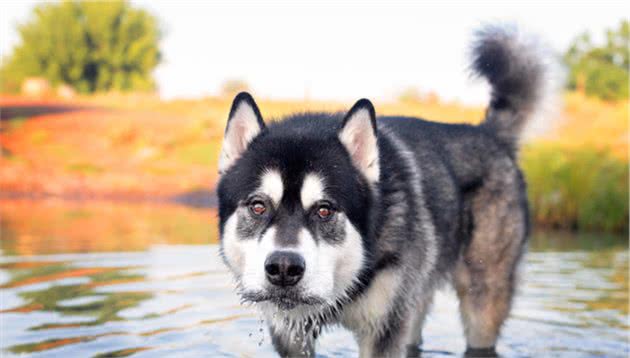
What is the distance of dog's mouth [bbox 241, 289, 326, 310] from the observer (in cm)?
393

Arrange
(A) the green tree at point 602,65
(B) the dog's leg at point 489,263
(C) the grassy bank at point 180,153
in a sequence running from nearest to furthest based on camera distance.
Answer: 1. (B) the dog's leg at point 489,263
2. (C) the grassy bank at point 180,153
3. (A) the green tree at point 602,65

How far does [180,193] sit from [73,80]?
29.6 metres

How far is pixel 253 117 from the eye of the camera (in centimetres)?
445

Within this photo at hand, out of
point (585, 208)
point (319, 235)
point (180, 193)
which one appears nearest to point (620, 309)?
point (319, 235)

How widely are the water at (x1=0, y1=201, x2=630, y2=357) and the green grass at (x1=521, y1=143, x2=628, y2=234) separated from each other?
1550mm

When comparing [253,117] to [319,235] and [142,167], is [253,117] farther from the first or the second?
[142,167]

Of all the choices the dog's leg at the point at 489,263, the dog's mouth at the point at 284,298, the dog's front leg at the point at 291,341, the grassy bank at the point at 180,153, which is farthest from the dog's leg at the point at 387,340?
the grassy bank at the point at 180,153

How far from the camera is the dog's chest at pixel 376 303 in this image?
4.47 m

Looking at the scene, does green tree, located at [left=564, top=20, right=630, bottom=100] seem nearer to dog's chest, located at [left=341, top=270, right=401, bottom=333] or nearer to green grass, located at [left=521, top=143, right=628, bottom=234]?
green grass, located at [left=521, top=143, right=628, bottom=234]

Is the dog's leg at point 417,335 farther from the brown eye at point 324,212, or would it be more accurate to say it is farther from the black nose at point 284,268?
the black nose at point 284,268

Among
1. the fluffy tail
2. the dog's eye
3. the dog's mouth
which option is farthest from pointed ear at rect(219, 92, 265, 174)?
the fluffy tail

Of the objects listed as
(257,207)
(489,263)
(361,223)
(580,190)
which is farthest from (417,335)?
(580,190)

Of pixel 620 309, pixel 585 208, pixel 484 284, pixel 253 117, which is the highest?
pixel 253 117

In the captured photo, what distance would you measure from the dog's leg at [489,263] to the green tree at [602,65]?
38.1 metres
